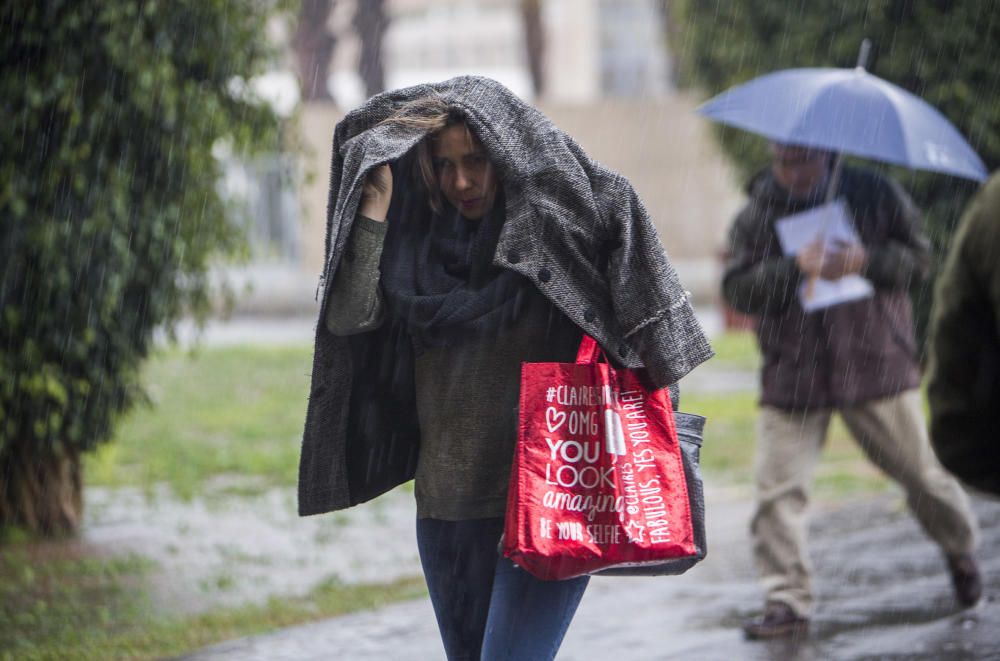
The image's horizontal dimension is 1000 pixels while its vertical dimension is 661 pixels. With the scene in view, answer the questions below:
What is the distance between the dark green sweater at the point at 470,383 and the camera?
3.34 meters

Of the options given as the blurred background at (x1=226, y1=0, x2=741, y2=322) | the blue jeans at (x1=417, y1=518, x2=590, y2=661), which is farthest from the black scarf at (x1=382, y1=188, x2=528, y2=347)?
the blurred background at (x1=226, y1=0, x2=741, y2=322)

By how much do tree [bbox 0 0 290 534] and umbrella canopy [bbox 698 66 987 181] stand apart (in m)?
2.50

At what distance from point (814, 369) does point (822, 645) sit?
43.4 inches

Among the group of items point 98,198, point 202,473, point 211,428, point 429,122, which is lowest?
point 211,428

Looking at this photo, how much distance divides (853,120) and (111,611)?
12.3 feet

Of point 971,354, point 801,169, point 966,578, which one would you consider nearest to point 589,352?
point 971,354

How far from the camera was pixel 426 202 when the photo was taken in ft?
11.6

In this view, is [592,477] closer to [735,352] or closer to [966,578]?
[966,578]

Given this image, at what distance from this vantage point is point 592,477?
10.6 ft

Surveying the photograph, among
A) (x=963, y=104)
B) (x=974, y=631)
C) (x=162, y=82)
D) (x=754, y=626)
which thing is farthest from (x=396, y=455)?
(x=963, y=104)

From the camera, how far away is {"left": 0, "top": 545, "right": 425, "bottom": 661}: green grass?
5.48 m

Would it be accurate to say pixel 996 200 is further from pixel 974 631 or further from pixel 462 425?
pixel 974 631

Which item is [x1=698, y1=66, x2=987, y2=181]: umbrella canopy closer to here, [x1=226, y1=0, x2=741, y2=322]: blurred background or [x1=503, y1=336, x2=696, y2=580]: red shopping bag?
[x1=503, y1=336, x2=696, y2=580]: red shopping bag

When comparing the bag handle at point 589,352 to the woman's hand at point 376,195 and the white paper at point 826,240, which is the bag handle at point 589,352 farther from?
the white paper at point 826,240
